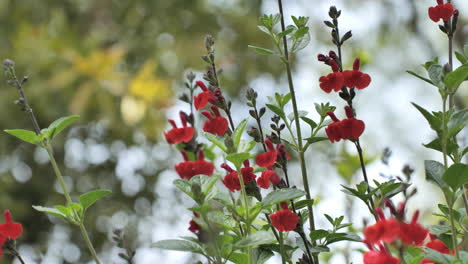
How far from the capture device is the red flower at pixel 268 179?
46 centimetres

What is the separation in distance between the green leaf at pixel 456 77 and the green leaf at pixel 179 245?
Answer: 0.24 meters

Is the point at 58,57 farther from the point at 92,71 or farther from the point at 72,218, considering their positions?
the point at 72,218

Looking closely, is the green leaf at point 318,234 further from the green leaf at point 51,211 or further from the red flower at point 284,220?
the green leaf at point 51,211

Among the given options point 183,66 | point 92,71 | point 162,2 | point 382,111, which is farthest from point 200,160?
point 382,111

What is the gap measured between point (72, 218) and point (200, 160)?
157mm

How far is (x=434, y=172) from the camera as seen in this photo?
1.38 feet

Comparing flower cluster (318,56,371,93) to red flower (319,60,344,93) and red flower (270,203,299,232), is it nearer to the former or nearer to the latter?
red flower (319,60,344,93)

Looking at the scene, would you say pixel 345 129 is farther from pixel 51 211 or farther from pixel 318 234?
pixel 51 211

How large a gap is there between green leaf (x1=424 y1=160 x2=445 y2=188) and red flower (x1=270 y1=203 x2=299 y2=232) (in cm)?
11

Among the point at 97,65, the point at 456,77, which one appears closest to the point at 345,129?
the point at 456,77

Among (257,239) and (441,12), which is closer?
(257,239)

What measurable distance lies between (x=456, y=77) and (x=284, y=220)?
0.18 m

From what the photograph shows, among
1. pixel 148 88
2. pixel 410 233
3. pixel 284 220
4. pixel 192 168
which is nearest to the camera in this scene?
pixel 410 233

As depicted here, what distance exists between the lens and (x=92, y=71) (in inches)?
97.3
